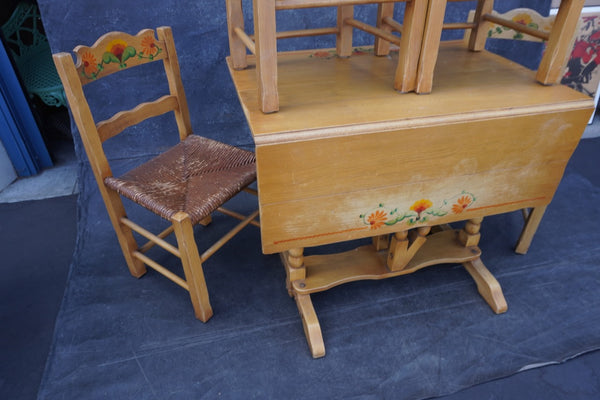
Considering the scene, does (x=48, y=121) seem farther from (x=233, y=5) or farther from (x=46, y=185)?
(x=233, y=5)

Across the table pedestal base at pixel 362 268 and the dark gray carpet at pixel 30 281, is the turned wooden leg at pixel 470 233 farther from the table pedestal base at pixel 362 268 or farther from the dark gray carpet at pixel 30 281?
the dark gray carpet at pixel 30 281

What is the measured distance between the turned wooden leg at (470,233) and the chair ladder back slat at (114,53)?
55.2 inches

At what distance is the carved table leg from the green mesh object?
255cm

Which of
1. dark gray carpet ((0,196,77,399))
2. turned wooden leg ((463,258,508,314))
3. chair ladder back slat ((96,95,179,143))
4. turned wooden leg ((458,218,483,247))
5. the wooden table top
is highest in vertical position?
the wooden table top

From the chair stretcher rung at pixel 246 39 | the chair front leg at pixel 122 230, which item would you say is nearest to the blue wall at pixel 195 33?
the chair stretcher rung at pixel 246 39

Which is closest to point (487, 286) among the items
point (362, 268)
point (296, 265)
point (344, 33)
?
point (362, 268)

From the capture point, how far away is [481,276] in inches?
65.1

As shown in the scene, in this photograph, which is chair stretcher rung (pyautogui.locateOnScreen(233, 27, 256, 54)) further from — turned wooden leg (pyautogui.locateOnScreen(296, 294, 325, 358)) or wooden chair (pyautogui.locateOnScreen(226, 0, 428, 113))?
turned wooden leg (pyautogui.locateOnScreen(296, 294, 325, 358))

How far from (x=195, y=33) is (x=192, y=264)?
1.54m

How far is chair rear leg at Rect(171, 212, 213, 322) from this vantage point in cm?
130

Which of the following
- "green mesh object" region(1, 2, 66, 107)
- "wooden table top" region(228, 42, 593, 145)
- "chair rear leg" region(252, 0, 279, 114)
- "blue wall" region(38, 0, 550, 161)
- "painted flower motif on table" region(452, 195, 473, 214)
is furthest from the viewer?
"green mesh object" region(1, 2, 66, 107)

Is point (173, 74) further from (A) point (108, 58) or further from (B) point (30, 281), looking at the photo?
(B) point (30, 281)

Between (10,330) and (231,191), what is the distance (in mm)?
1052

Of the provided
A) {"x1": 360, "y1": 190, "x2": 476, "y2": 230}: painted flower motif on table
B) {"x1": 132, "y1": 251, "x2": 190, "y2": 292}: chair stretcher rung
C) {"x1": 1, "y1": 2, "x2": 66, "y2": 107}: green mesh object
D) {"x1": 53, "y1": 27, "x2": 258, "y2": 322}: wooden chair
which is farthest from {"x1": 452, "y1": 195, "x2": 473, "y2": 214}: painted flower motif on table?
{"x1": 1, "y1": 2, "x2": 66, "y2": 107}: green mesh object
